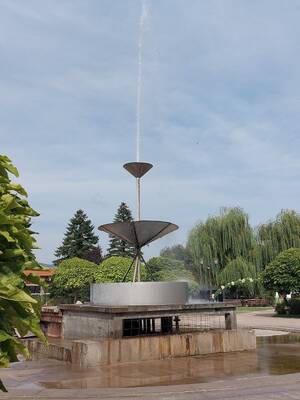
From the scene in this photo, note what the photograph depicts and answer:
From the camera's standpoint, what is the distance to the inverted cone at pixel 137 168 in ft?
56.3

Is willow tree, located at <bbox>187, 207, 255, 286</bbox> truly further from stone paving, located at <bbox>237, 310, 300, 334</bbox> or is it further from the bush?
stone paving, located at <bbox>237, 310, 300, 334</bbox>

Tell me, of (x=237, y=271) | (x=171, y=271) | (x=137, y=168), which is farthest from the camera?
(x=171, y=271)

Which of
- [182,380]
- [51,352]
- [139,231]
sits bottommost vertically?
[182,380]

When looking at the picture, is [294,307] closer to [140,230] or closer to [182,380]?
[140,230]

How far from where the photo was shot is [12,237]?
290 centimetres

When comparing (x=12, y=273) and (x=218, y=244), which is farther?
(x=218, y=244)

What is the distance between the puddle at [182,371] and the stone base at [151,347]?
353 millimetres

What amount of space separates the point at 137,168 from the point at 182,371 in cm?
819

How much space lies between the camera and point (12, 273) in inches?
111

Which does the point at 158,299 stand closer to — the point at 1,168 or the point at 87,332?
the point at 87,332

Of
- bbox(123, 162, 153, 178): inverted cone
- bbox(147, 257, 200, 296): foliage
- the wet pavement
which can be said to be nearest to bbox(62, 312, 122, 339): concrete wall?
the wet pavement

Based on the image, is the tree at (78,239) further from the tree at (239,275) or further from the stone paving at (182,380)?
the stone paving at (182,380)

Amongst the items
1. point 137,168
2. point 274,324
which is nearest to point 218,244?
point 274,324

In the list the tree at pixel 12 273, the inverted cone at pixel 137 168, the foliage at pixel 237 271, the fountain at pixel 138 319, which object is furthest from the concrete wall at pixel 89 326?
the foliage at pixel 237 271
